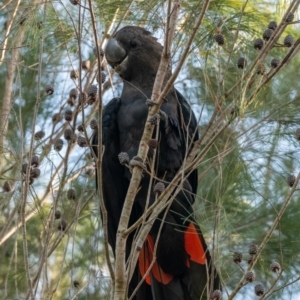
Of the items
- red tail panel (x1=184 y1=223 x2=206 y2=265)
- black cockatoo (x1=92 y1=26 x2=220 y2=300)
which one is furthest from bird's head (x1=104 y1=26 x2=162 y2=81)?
red tail panel (x1=184 y1=223 x2=206 y2=265)

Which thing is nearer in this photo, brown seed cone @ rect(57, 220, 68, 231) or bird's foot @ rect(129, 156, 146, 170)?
bird's foot @ rect(129, 156, 146, 170)

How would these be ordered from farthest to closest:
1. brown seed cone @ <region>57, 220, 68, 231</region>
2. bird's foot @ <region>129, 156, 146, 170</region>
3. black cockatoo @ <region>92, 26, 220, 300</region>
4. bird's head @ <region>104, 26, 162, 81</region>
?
bird's head @ <region>104, 26, 162, 81</region>, black cockatoo @ <region>92, 26, 220, 300</region>, brown seed cone @ <region>57, 220, 68, 231</region>, bird's foot @ <region>129, 156, 146, 170</region>

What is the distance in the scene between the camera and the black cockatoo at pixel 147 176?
241 centimetres

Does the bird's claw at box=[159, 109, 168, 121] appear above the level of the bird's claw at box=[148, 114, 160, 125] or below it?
above

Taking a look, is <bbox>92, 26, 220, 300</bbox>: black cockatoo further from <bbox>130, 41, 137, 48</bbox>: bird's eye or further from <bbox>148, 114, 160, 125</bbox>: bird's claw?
<bbox>148, 114, 160, 125</bbox>: bird's claw

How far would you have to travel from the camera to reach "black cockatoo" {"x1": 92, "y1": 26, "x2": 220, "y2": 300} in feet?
7.89

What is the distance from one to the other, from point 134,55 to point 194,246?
0.74 metres

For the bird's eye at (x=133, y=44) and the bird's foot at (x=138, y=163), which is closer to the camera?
the bird's foot at (x=138, y=163)

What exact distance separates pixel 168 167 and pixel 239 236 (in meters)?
0.40

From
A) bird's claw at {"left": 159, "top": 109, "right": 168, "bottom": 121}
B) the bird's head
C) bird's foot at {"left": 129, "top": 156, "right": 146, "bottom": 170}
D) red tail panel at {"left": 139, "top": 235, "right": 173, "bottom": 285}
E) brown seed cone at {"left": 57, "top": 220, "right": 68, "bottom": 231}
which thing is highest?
the bird's head

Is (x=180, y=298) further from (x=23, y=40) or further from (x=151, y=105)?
(x=23, y=40)

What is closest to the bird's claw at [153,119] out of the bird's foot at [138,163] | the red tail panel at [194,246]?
the bird's foot at [138,163]

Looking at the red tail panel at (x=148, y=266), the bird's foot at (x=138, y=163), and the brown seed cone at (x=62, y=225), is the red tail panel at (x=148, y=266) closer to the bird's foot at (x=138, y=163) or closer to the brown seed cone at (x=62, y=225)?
the brown seed cone at (x=62, y=225)

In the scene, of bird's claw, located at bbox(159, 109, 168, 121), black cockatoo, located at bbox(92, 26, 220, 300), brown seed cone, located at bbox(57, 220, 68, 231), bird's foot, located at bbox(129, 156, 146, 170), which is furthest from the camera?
black cockatoo, located at bbox(92, 26, 220, 300)
